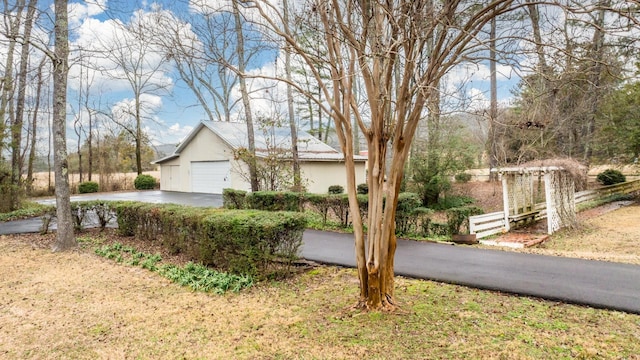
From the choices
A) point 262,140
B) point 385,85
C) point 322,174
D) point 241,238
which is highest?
point 262,140

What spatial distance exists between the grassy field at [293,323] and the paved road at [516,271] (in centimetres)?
40

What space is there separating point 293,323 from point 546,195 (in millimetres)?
10002

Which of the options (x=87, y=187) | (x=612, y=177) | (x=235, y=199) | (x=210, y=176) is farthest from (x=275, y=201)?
(x=612, y=177)

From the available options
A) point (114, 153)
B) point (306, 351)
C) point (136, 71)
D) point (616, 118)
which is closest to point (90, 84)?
point (136, 71)

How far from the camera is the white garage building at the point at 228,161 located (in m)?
19.6

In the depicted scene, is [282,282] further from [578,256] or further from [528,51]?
[578,256]

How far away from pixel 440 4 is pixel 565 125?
663 inches

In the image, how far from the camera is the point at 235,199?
12758 millimetres

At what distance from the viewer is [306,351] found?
11.0ft

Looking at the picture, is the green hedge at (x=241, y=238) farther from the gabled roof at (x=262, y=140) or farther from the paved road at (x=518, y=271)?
the gabled roof at (x=262, y=140)

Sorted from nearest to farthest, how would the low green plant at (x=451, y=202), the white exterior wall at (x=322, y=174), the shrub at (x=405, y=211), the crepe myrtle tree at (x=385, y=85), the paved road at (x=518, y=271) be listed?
the crepe myrtle tree at (x=385, y=85) → the paved road at (x=518, y=271) → the shrub at (x=405, y=211) → the low green plant at (x=451, y=202) → the white exterior wall at (x=322, y=174)

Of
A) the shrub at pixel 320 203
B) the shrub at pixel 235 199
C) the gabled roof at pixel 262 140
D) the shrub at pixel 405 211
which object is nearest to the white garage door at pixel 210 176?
the gabled roof at pixel 262 140

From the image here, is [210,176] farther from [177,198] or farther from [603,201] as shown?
[603,201]

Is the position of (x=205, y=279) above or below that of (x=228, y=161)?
below
